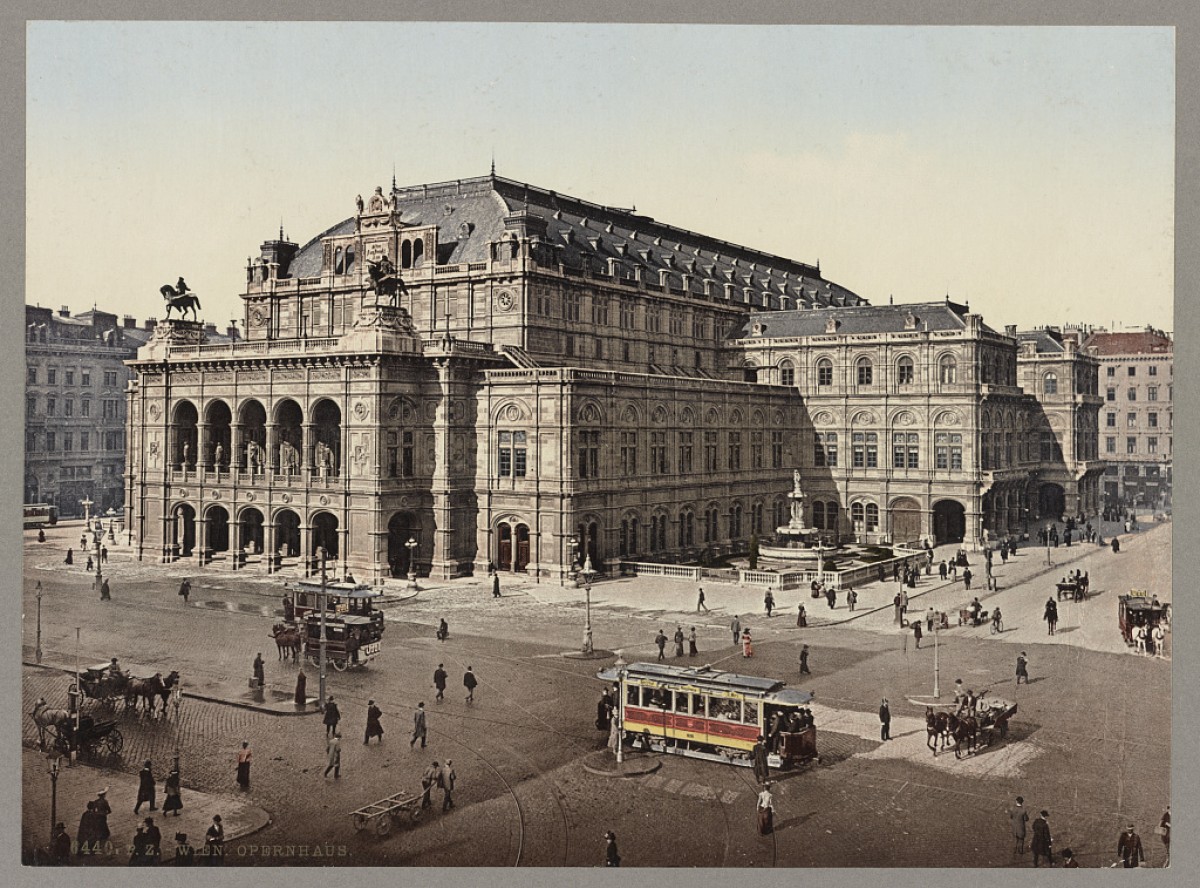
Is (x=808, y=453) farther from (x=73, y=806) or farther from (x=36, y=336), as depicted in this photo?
(x=73, y=806)

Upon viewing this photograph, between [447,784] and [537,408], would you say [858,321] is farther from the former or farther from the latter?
[447,784]

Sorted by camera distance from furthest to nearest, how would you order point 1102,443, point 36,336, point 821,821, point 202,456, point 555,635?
1. point 1102,443
2. point 202,456
3. point 36,336
4. point 555,635
5. point 821,821

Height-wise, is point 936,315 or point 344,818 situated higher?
point 936,315

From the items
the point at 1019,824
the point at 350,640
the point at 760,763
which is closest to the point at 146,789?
the point at 350,640

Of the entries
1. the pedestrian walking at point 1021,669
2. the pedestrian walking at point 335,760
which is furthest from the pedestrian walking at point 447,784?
the pedestrian walking at point 1021,669

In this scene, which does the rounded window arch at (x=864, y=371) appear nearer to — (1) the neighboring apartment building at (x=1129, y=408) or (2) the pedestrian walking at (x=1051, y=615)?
(1) the neighboring apartment building at (x=1129, y=408)

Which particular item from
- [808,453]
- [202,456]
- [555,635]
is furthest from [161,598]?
[808,453]

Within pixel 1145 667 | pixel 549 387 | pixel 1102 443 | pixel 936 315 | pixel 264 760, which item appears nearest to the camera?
pixel 264 760
